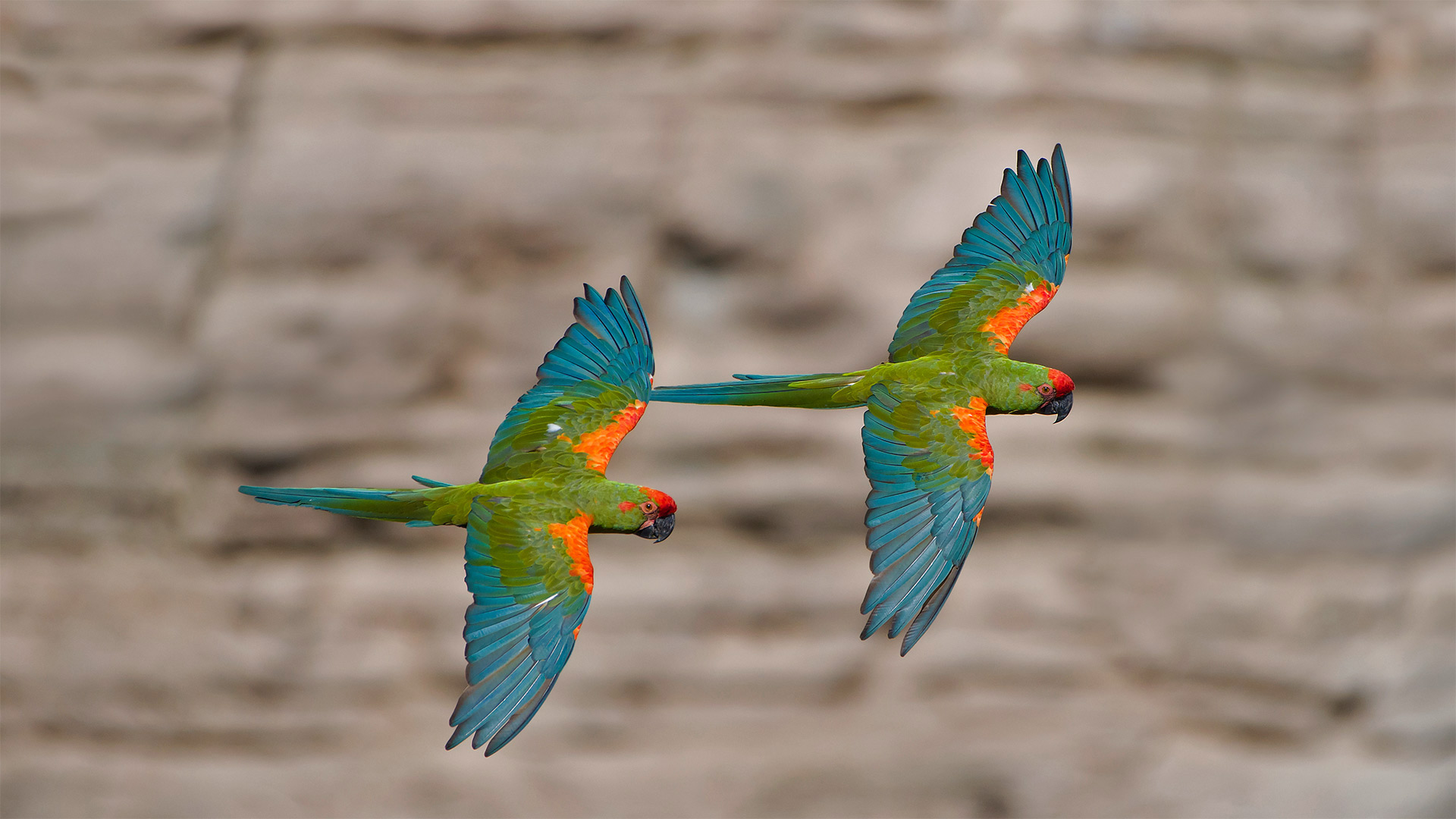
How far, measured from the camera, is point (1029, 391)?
1164 millimetres

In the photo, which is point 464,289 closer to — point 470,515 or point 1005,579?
point 1005,579

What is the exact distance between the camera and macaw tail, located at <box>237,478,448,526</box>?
113 cm

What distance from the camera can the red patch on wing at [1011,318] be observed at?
1245mm

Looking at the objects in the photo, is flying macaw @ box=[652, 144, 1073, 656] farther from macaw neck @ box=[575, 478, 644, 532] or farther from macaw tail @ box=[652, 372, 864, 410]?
macaw neck @ box=[575, 478, 644, 532]

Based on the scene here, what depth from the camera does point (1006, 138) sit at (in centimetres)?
303

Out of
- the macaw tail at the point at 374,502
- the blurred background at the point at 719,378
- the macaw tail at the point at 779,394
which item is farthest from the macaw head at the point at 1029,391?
the blurred background at the point at 719,378

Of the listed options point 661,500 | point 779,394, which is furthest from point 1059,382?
point 661,500

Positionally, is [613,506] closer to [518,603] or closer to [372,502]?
[518,603]

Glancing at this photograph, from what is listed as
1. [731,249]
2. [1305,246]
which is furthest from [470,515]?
[1305,246]

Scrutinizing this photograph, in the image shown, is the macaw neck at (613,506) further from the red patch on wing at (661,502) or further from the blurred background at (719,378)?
the blurred background at (719,378)

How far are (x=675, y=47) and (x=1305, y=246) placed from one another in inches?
69.7

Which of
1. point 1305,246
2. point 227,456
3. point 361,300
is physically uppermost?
point 1305,246

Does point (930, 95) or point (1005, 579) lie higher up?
point (930, 95)

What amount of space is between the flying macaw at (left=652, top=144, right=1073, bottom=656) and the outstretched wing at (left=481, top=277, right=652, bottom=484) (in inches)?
Result: 2.3
